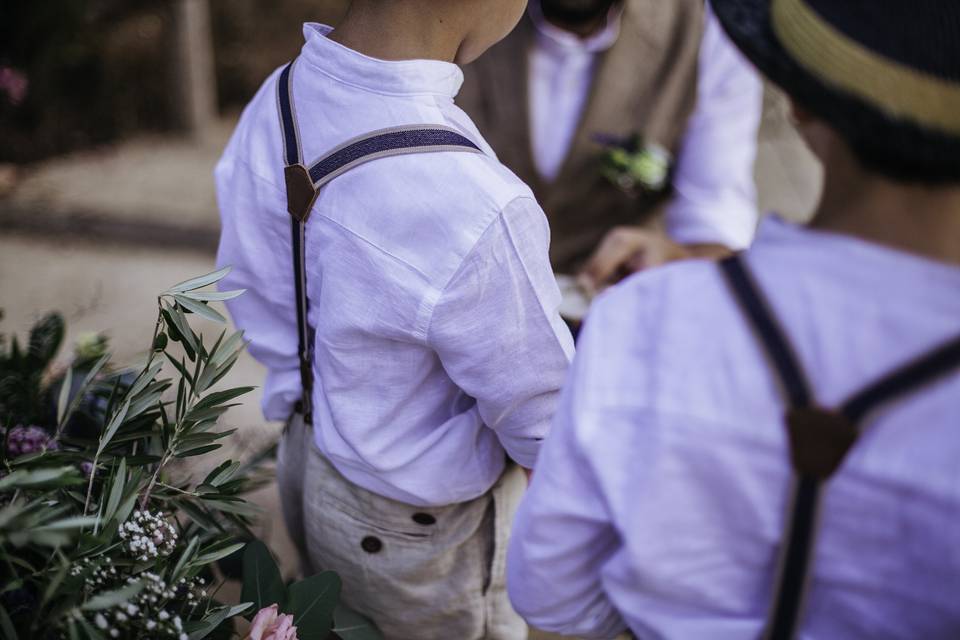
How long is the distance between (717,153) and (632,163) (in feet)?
0.94

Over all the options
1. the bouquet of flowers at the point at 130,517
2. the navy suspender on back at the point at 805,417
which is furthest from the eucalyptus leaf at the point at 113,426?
the navy suspender on back at the point at 805,417

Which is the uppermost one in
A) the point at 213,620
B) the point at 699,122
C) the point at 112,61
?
the point at 699,122

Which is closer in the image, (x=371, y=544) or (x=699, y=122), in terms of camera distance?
(x=371, y=544)

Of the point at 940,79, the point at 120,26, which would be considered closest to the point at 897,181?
the point at 940,79

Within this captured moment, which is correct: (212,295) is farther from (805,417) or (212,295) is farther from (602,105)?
(602,105)

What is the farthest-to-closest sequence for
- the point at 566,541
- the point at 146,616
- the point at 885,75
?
1. the point at 146,616
2. the point at 566,541
3. the point at 885,75

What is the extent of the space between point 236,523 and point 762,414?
0.92m

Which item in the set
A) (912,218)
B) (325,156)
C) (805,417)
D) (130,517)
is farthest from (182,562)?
(912,218)

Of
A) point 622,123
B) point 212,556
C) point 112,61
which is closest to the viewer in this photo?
point 212,556

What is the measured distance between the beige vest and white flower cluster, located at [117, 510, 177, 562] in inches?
56.4

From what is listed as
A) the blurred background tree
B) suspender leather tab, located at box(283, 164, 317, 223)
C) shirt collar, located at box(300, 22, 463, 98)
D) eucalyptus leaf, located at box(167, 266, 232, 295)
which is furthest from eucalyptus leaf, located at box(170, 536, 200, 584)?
the blurred background tree

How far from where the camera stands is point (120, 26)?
17.2ft

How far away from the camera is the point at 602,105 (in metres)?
2.24

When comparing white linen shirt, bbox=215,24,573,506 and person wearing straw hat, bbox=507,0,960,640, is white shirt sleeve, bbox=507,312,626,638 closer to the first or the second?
person wearing straw hat, bbox=507,0,960,640
